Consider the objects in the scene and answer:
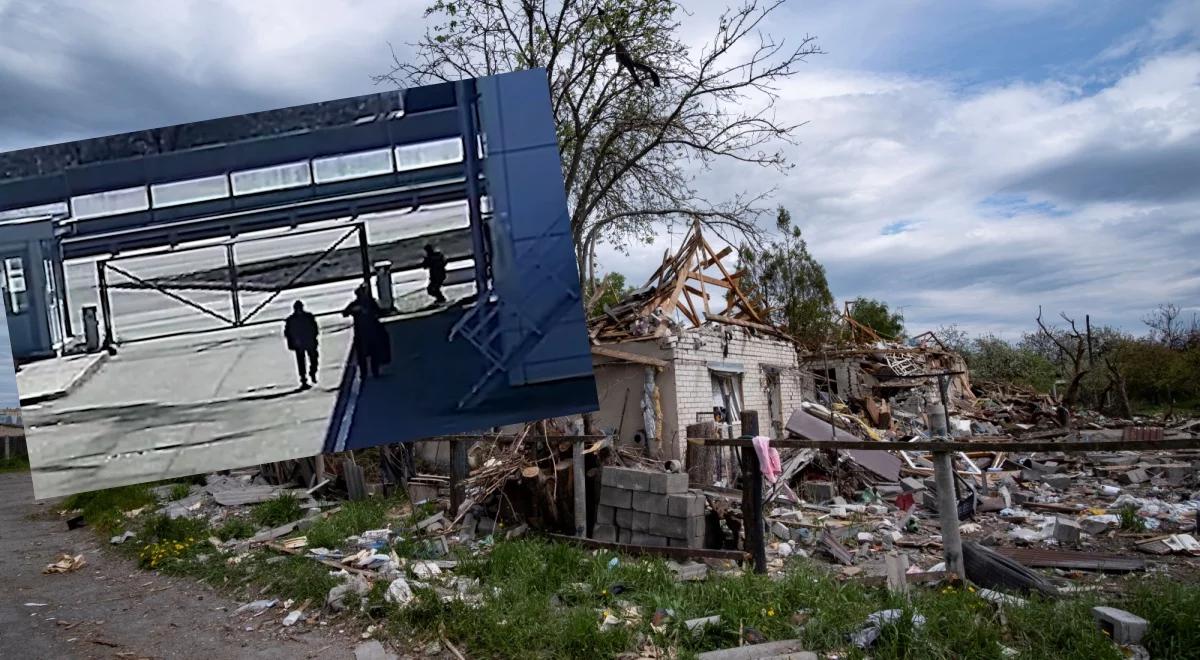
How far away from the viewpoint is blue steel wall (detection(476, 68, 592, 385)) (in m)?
2.65

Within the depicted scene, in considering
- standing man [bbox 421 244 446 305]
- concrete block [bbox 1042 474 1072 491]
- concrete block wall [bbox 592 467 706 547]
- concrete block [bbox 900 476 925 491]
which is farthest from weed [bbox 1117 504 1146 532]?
standing man [bbox 421 244 446 305]

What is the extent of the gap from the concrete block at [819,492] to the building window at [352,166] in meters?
9.29

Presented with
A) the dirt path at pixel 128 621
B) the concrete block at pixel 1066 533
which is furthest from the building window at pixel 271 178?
the concrete block at pixel 1066 533

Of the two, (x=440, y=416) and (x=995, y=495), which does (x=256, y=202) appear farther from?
(x=995, y=495)

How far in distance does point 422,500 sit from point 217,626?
15.8 ft

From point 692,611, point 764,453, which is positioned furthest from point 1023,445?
point 692,611

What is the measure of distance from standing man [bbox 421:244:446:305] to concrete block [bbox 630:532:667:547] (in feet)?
16.3

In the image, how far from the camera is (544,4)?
10.8 meters

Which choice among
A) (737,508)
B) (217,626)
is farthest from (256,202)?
(737,508)

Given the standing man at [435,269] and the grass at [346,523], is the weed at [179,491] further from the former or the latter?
the standing man at [435,269]

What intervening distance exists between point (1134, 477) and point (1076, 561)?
7.06 metres

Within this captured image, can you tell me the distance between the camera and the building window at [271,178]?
2.57 meters

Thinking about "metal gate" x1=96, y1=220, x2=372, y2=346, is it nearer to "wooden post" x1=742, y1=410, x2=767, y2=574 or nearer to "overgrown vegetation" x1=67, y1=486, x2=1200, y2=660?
"overgrown vegetation" x1=67, y1=486, x2=1200, y2=660

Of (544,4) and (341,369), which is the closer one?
(341,369)
